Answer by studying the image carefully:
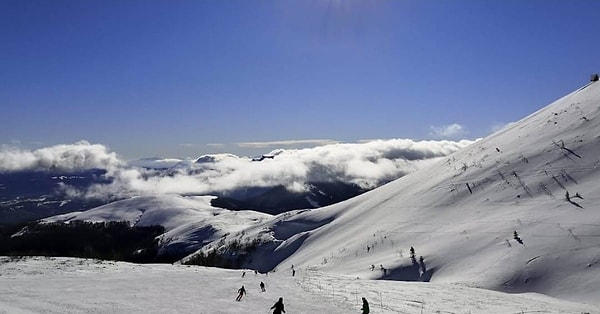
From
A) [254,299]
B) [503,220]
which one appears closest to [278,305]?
[254,299]

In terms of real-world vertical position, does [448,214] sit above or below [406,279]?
above

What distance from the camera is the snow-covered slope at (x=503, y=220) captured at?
28156 mm

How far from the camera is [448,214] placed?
1810 inches

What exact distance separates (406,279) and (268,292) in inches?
702

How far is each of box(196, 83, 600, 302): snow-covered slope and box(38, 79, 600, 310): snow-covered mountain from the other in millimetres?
101

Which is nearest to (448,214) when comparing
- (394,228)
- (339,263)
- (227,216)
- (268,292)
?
(394,228)

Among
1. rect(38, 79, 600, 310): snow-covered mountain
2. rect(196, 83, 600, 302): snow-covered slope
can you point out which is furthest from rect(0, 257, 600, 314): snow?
rect(38, 79, 600, 310): snow-covered mountain

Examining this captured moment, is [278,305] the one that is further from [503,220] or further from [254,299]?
[503,220]

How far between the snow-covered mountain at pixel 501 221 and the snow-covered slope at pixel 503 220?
0.10 meters

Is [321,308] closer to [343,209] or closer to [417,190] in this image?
[417,190]

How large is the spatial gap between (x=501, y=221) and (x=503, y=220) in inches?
7.7

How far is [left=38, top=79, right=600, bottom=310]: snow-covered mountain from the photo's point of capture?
1110 inches

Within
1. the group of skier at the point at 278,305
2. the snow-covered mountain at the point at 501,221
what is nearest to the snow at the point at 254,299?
the group of skier at the point at 278,305

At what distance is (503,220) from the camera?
37.3m
